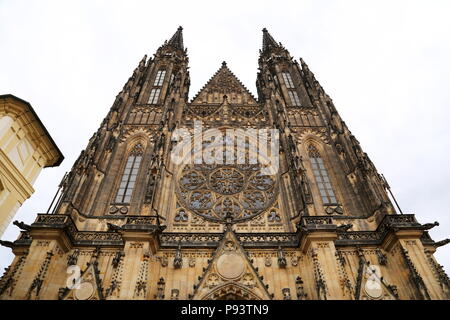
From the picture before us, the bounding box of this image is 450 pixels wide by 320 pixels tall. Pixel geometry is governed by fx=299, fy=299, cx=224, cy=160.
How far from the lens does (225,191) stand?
1530 centimetres

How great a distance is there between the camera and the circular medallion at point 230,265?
11.2 metres

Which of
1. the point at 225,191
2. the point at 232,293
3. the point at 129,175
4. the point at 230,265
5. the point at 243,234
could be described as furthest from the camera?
the point at 129,175

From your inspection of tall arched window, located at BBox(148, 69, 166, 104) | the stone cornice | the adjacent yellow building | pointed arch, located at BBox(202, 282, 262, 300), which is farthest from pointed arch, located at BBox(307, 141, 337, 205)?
the adjacent yellow building

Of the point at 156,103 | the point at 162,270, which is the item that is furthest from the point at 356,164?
the point at 156,103

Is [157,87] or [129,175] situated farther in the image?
[157,87]

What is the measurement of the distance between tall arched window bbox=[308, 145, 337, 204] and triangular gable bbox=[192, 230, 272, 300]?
5675mm

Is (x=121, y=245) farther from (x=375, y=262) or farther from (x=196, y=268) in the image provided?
(x=375, y=262)

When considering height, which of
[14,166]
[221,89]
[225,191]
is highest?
[221,89]

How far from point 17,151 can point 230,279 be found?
8.28 m

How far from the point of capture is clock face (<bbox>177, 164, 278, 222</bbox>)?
14430mm

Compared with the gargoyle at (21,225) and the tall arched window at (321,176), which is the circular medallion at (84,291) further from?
the tall arched window at (321,176)

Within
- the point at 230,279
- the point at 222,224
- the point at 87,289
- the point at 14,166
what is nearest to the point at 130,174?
the point at 222,224

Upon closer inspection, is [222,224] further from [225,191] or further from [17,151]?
[17,151]

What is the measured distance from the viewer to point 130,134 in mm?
18047
